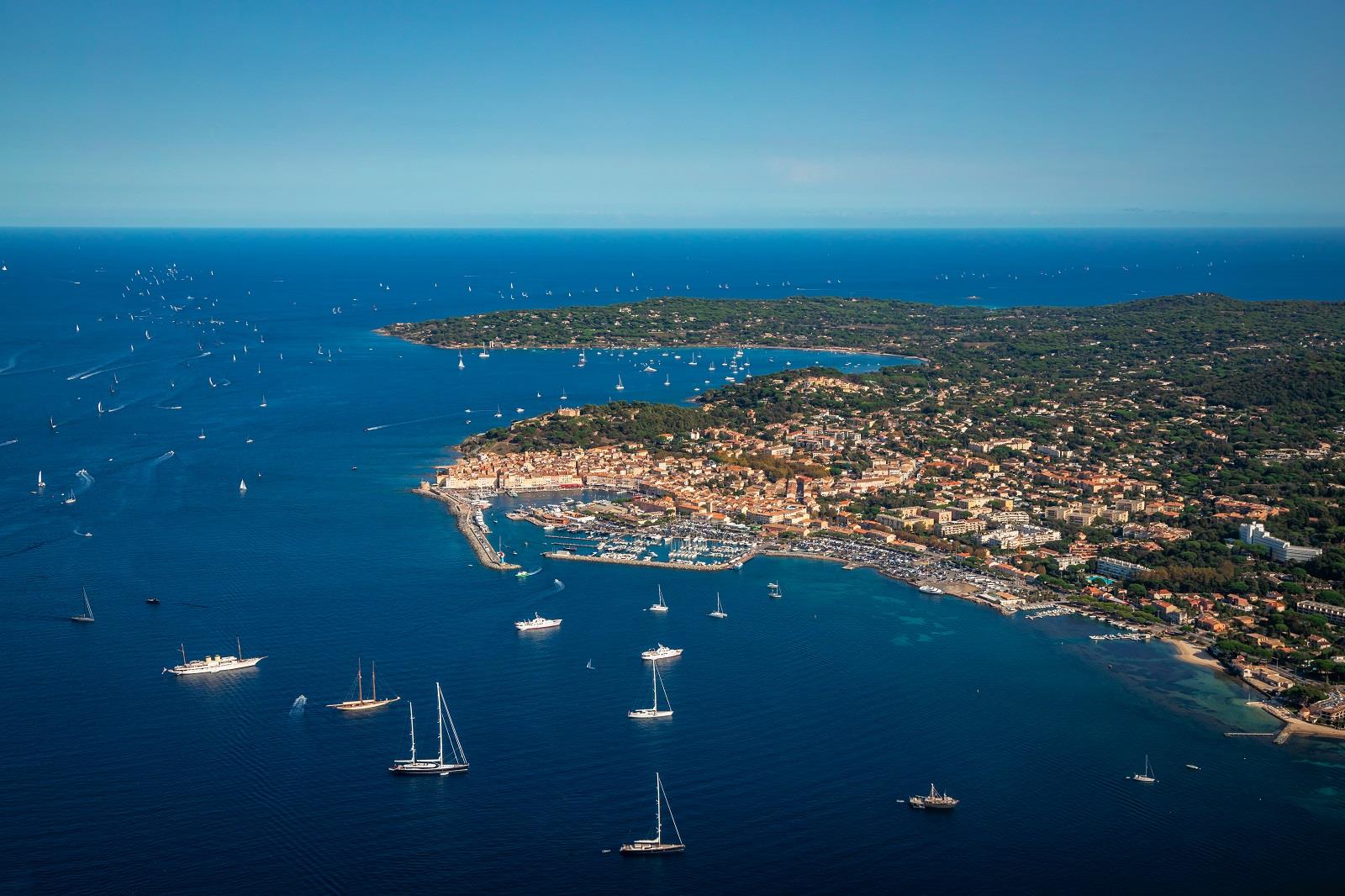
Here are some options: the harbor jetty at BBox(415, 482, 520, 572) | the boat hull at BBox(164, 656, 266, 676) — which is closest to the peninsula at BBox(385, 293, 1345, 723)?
the harbor jetty at BBox(415, 482, 520, 572)

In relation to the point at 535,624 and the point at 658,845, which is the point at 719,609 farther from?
the point at 658,845

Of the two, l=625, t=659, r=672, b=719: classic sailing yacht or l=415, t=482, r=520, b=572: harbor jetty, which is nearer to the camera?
l=625, t=659, r=672, b=719: classic sailing yacht

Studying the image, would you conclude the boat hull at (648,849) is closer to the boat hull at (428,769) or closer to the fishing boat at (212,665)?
the boat hull at (428,769)

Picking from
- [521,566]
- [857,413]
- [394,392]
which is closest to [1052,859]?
[521,566]

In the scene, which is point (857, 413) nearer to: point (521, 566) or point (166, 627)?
point (521, 566)

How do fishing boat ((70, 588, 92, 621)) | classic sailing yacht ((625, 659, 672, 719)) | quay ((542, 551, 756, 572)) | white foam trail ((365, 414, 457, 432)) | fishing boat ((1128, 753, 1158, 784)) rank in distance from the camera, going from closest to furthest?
fishing boat ((1128, 753, 1158, 784)) < classic sailing yacht ((625, 659, 672, 719)) < fishing boat ((70, 588, 92, 621)) < quay ((542, 551, 756, 572)) < white foam trail ((365, 414, 457, 432))

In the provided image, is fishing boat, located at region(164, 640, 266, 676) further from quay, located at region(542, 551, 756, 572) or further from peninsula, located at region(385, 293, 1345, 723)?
peninsula, located at region(385, 293, 1345, 723)
